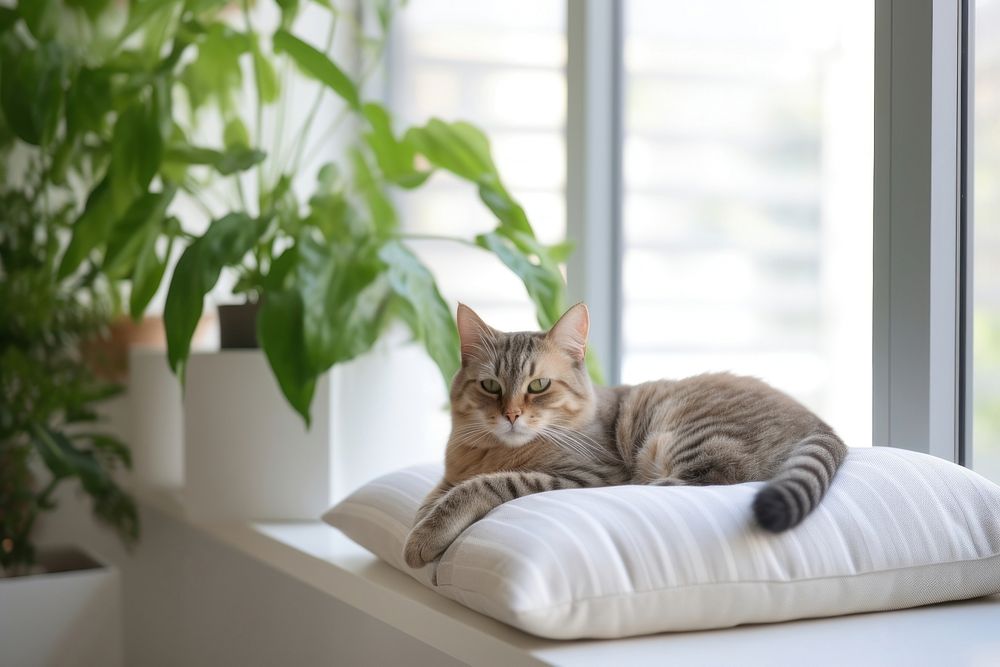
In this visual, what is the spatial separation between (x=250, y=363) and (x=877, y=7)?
1.18 meters

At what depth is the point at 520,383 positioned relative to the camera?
3.82 ft

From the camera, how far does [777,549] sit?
94 centimetres

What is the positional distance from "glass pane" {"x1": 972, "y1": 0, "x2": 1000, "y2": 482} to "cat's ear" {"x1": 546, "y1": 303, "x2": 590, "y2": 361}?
0.54 metres

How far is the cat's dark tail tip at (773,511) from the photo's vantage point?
0.89 metres

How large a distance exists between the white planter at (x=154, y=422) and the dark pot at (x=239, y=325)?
275 mm

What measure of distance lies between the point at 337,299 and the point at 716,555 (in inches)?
35.0

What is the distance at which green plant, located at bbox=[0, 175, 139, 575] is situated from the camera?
1.92 metres

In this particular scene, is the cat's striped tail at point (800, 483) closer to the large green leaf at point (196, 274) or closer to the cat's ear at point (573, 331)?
the cat's ear at point (573, 331)

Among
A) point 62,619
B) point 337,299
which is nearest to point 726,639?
point 337,299

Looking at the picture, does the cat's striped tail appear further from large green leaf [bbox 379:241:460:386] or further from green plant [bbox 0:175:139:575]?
green plant [bbox 0:175:139:575]

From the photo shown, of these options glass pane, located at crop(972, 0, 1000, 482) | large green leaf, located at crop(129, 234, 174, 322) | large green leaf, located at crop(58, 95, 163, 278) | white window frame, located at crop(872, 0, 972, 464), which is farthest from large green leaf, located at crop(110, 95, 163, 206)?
glass pane, located at crop(972, 0, 1000, 482)

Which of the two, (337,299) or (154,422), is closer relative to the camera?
(337,299)

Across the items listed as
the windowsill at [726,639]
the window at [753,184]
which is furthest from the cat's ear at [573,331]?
the window at [753,184]

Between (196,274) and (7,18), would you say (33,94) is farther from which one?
(196,274)
